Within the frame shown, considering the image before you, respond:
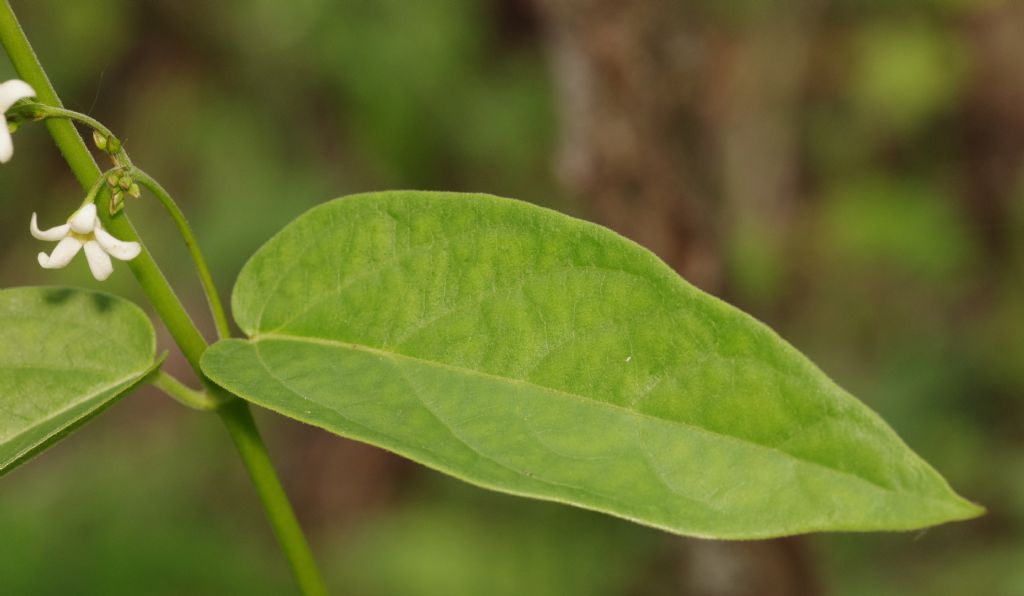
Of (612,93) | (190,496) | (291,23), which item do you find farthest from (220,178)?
(612,93)

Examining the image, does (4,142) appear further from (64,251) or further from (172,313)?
(172,313)

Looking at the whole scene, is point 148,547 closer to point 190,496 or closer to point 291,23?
point 190,496

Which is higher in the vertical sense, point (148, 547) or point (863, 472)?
point (863, 472)

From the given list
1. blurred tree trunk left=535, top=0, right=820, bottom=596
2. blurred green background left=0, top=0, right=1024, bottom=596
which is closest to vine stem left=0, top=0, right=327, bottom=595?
blurred tree trunk left=535, top=0, right=820, bottom=596

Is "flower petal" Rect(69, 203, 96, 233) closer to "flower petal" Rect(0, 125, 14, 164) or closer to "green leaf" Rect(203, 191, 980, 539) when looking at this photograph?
"flower petal" Rect(0, 125, 14, 164)

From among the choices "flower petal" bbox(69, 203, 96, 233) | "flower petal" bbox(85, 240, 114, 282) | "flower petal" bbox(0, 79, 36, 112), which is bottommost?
"flower petal" bbox(85, 240, 114, 282)

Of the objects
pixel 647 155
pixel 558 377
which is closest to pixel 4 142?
pixel 558 377

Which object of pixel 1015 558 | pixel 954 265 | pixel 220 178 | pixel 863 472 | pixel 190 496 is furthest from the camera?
pixel 220 178
